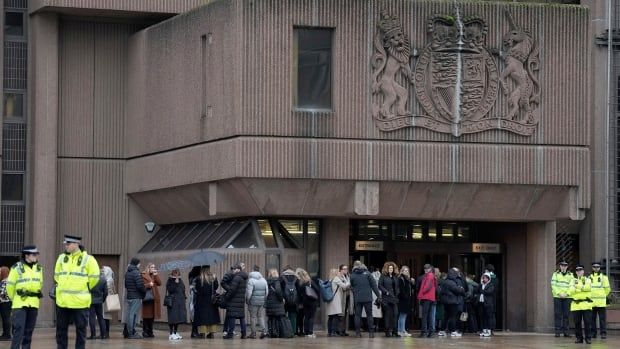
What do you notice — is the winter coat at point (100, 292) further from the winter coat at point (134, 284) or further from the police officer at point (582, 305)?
the police officer at point (582, 305)

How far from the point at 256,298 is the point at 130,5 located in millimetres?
11262

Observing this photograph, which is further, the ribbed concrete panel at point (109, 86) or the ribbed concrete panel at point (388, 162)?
the ribbed concrete panel at point (109, 86)

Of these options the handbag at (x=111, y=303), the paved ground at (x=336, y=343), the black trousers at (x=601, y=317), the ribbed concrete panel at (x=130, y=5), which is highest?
the ribbed concrete panel at (x=130, y=5)

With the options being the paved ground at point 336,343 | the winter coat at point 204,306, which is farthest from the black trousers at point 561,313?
the winter coat at point 204,306

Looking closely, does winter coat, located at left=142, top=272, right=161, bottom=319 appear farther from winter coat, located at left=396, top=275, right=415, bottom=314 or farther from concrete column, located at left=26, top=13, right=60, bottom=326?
concrete column, located at left=26, top=13, right=60, bottom=326

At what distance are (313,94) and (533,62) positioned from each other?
5.57 m

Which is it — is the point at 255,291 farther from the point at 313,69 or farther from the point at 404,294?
the point at 313,69

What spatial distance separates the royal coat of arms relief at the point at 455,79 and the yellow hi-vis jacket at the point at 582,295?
6037 millimetres

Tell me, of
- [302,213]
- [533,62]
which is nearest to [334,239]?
[302,213]

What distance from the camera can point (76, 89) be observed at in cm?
4291

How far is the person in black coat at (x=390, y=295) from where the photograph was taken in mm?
35678

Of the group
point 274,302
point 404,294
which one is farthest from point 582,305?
point 274,302

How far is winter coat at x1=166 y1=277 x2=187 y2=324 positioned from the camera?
33.1 metres

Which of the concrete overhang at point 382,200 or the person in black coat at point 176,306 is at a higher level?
the concrete overhang at point 382,200
